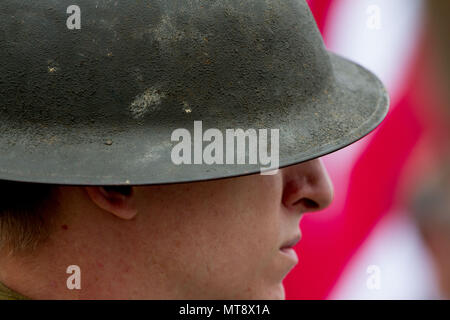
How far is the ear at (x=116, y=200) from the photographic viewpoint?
54.7 inches

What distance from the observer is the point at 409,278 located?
3.44 m

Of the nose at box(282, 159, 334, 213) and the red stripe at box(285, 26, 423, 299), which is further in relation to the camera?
the red stripe at box(285, 26, 423, 299)

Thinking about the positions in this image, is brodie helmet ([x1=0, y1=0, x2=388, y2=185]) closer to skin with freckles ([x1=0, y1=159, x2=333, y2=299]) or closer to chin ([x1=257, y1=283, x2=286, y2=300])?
skin with freckles ([x1=0, y1=159, x2=333, y2=299])

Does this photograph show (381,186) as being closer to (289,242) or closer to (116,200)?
(289,242)

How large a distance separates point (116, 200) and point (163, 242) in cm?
15

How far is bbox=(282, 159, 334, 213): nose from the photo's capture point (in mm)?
1541

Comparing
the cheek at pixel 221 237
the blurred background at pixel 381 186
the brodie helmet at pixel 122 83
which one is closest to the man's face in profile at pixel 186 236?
the cheek at pixel 221 237

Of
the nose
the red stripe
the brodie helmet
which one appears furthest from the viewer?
the red stripe

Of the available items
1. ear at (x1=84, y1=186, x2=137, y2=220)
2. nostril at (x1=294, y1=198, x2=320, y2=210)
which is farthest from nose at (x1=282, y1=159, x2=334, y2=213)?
ear at (x1=84, y1=186, x2=137, y2=220)

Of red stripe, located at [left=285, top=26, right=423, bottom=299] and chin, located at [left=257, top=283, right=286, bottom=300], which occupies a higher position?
red stripe, located at [left=285, top=26, right=423, bottom=299]

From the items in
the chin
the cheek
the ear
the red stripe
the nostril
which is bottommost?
the chin

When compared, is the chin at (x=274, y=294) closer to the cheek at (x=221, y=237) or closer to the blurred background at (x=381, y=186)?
the cheek at (x=221, y=237)

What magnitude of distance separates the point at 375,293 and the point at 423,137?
1038 millimetres
